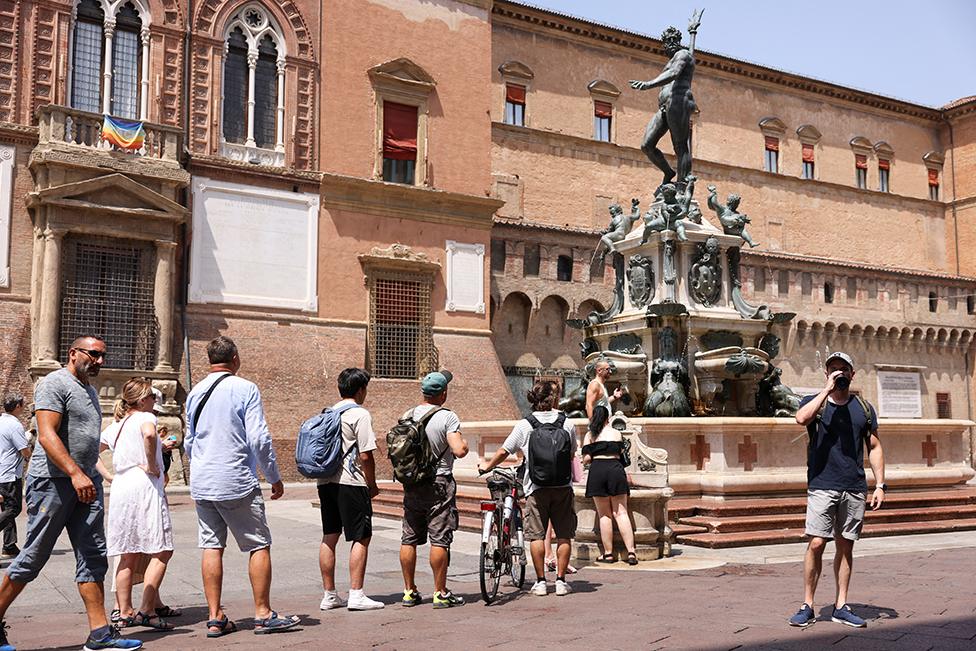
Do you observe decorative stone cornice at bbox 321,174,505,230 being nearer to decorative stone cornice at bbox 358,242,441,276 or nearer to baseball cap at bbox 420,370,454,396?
decorative stone cornice at bbox 358,242,441,276

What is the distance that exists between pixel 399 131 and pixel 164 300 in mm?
7847

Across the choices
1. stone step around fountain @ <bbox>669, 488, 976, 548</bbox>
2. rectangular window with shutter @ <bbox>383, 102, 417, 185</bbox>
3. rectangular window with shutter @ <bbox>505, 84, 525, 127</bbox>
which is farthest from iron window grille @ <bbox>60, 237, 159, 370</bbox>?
rectangular window with shutter @ <bbox>505, 84, 525, 127</bbox>

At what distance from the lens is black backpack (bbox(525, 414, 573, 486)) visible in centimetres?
709

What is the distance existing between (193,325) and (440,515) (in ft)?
Answer: 53.6

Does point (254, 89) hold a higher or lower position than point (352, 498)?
higher

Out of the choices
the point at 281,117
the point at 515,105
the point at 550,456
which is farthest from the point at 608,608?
the point at 515,105

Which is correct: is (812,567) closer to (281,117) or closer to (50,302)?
(50,302)

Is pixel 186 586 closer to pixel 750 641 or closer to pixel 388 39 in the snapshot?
pixel 750 641

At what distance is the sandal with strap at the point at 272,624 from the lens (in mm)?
5645

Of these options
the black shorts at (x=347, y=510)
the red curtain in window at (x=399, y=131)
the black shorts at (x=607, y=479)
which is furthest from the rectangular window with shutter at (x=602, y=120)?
the black shorts at (x=347, y=510)

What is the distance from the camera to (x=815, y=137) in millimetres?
37938

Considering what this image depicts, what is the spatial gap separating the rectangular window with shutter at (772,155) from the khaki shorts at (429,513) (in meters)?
32.6

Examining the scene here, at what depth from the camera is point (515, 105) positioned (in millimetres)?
31594

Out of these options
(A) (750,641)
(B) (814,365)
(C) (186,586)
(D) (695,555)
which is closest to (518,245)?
(B) (814,365)
